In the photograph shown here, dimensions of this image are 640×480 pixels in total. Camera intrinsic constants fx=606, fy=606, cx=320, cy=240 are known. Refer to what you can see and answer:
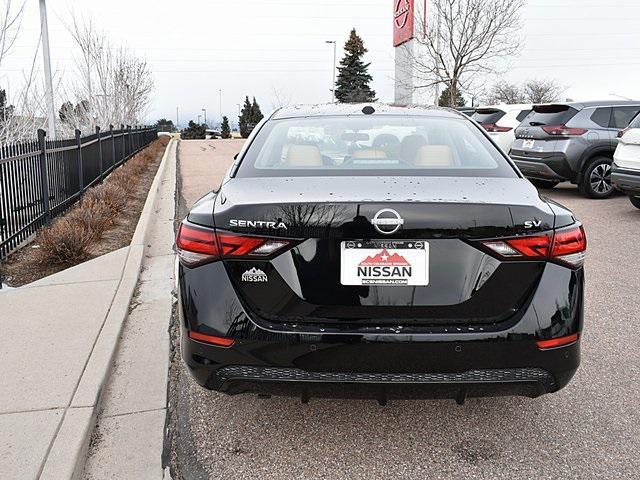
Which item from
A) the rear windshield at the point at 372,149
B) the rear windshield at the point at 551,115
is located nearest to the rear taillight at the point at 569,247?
the rear windshield at the point at 372,149

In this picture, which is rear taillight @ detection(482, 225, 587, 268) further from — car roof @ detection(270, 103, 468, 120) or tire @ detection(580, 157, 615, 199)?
tire @ detection(580, 157, 615, 199)

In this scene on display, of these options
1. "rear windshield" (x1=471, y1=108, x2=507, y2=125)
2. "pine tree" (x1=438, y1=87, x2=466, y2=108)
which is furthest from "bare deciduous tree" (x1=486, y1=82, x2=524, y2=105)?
"rear windshield" (x1=471, y1=108, x2=507, y2=125)

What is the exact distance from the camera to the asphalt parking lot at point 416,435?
2709 millimetres

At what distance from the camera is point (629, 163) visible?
862cm

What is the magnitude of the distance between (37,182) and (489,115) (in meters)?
10.6

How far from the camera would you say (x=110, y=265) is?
6.03 metres

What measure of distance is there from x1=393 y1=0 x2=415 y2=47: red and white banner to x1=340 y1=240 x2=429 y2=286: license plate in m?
26.8

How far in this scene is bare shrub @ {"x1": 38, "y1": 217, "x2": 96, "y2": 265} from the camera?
6.32m

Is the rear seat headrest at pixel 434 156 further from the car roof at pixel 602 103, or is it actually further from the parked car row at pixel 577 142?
the car roof at pixel 602 103

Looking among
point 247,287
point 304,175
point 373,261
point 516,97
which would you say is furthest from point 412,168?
point 516,97

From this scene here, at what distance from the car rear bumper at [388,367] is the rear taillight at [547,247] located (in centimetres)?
35

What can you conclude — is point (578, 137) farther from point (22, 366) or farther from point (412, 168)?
point (22, 366)

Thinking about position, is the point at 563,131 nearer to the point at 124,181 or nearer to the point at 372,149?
the point at 124,181

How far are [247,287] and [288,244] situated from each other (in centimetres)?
25
